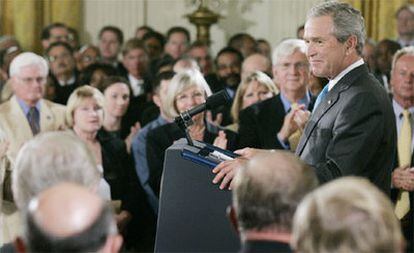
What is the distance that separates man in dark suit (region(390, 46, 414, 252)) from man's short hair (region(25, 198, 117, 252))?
3222 mm

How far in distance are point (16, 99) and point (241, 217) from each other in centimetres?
460

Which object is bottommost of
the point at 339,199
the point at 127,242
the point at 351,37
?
the point at 127,242

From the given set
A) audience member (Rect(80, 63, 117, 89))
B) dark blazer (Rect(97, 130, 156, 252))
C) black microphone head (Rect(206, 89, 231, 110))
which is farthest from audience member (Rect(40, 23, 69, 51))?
black microphone head (Rect(206, 89, 231, 110))

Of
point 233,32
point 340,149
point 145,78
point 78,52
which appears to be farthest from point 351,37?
point 233,32

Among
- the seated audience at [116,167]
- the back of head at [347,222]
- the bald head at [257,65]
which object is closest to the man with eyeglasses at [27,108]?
the seated audience at [116,167]

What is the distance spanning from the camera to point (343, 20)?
4.38m

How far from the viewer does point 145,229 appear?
7109mm

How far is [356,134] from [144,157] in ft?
9.60

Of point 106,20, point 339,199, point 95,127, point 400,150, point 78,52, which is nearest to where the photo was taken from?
point 339,199

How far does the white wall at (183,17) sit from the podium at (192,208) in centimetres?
769

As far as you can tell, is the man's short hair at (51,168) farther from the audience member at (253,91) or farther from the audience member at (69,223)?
the audience member at (253,91)

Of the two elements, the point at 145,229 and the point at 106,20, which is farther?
the point at 106,20

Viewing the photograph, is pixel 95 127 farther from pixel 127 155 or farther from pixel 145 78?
pixel 145 78

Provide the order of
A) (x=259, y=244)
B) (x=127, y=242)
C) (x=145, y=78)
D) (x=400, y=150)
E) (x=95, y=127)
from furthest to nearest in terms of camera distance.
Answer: (x=145, y=78)
(x=127, y=242)
(x=95, y=127)
(x=400, y=150)
(x=259, y=244)
